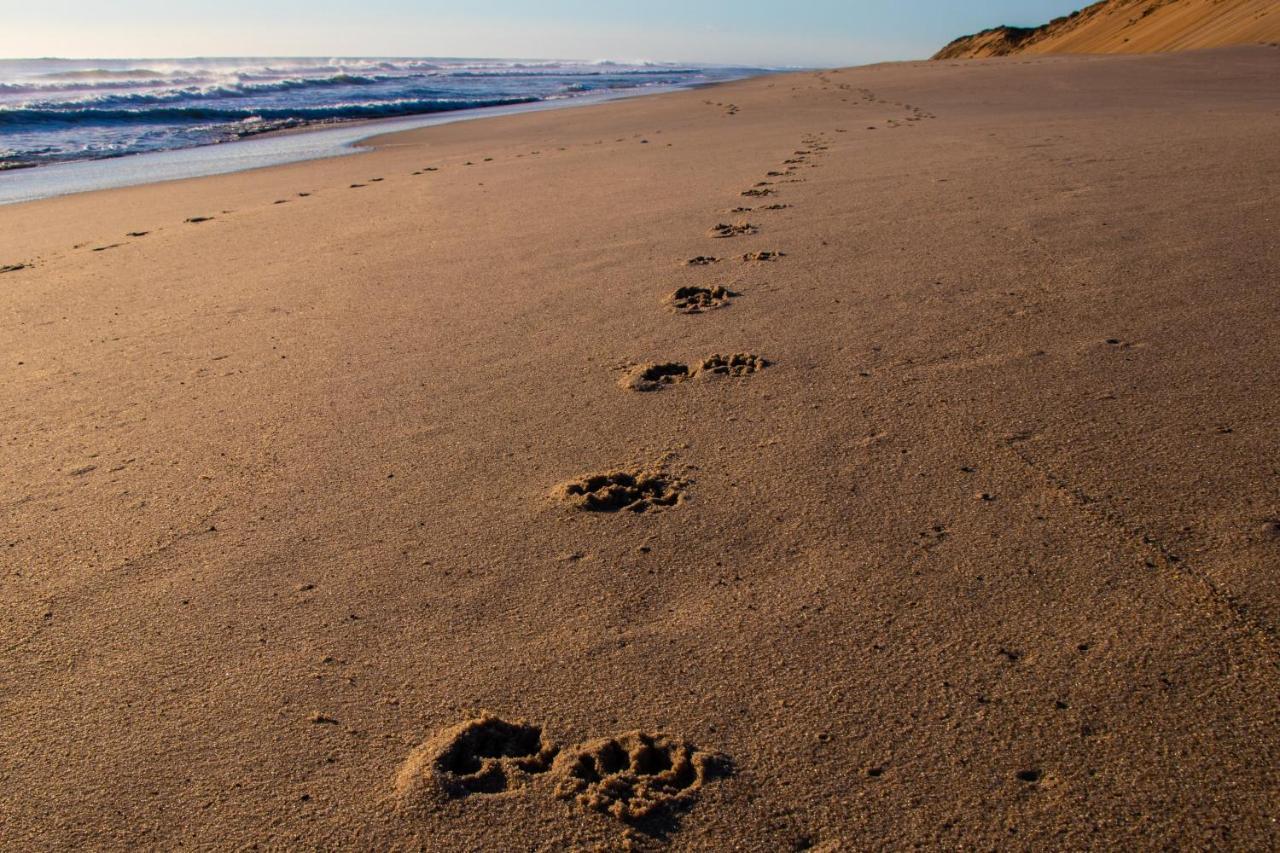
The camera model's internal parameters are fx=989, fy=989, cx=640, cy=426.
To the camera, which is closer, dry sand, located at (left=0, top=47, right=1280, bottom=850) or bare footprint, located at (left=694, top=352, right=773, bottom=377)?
dry sand, located at (left=0, top=47, right=1280, bottom=850)

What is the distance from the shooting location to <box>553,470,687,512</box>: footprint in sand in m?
2.24

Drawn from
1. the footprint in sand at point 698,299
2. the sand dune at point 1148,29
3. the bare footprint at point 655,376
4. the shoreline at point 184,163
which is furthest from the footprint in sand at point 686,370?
the sand dune at point 1148,29

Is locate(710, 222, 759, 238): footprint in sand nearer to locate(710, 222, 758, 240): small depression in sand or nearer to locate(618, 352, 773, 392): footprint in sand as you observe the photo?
locate(710, 222, 758, 240): small depression in sand

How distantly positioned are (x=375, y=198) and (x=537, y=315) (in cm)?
384

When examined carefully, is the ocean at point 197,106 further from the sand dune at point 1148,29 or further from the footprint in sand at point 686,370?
the sand dune at point 1148,29

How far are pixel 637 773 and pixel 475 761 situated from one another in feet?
0.82

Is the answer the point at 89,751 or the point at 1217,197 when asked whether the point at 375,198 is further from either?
the point at 89,751

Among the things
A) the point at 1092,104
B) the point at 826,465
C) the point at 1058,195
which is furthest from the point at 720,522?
the point at 1092,104

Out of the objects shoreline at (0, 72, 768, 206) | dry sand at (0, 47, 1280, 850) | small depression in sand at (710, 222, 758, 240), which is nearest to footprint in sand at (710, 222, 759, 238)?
small depression in sand at (710, 222, 758, 240)

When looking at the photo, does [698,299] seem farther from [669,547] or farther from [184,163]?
[184,163]

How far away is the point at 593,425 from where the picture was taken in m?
2.69

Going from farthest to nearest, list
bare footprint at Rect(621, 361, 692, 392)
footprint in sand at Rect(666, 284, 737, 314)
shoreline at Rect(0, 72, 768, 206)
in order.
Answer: shoreline at Rect(0, 72, 768, 206) → footprint in sand at Rect(666, 284, 737, 314) → bare footprint at Rect(621, 361, 692, 392)

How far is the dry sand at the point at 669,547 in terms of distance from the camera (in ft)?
4.66

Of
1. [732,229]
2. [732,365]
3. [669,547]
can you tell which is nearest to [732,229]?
[732,229]
